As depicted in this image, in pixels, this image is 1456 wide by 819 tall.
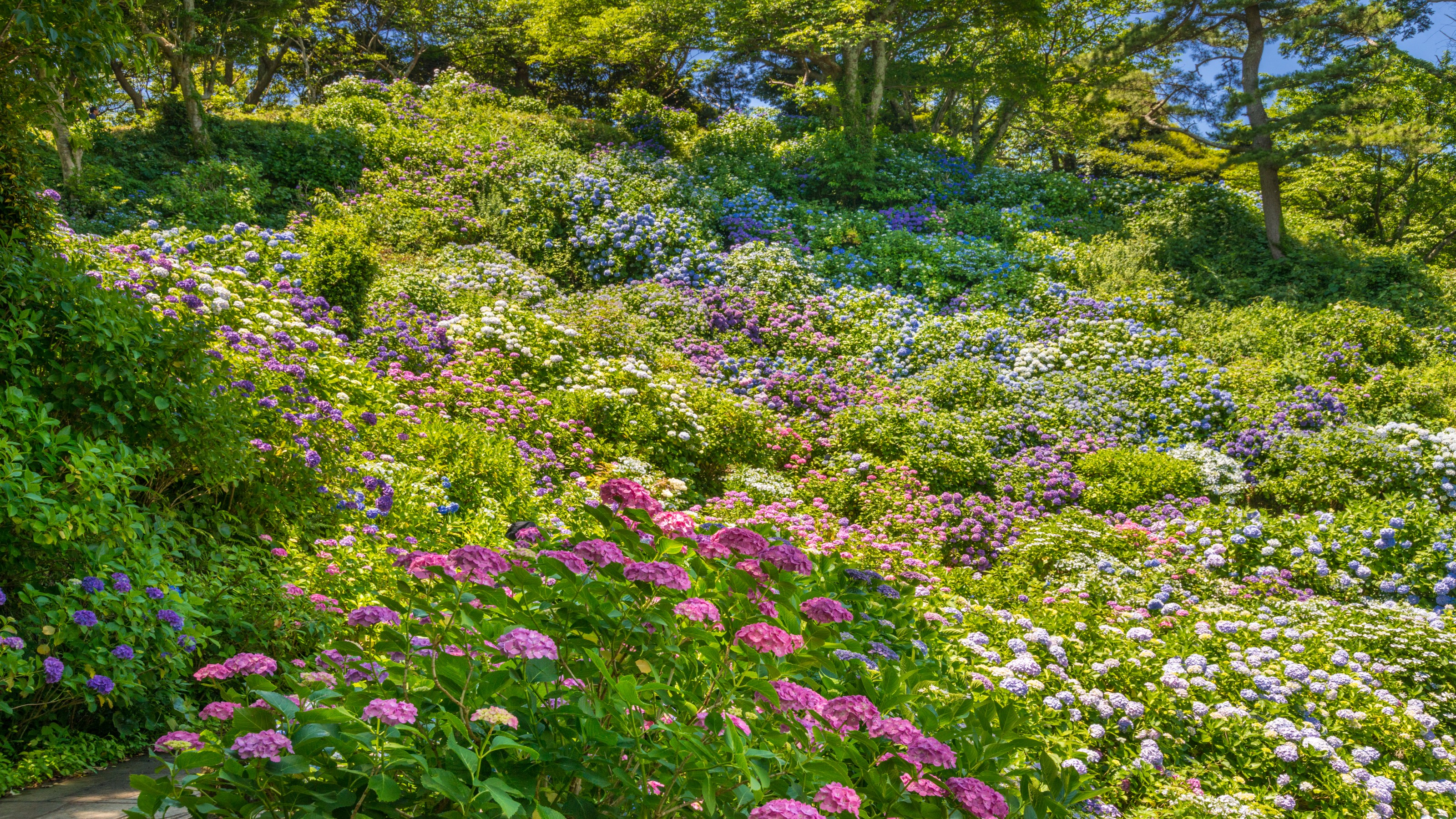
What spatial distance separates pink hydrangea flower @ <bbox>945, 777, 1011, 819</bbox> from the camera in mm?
1594

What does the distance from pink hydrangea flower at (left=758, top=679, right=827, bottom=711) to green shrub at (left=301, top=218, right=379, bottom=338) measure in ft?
21.3

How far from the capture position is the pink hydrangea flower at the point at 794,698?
5.65 ft

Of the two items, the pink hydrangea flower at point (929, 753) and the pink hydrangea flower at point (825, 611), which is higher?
the pink hydrangea flower at point (825, 611)

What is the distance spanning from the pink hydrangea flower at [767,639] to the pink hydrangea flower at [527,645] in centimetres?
44

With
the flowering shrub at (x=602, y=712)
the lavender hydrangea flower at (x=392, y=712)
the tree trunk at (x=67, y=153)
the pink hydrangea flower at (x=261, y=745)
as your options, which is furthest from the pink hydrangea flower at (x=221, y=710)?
the tree trunk at (x=67, y=153)

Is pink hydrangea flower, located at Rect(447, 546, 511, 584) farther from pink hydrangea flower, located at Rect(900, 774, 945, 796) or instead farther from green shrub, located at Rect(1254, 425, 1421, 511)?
green shrub, located at Rect(1254, 425, 1421, 511)

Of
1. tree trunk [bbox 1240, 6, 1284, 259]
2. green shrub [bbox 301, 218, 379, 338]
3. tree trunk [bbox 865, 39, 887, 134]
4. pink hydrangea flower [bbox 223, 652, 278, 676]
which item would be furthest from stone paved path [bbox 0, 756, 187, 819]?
tree trunk [bbox 865, 39, 887, 134]

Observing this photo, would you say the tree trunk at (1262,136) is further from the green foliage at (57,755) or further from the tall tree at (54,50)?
the green foliage at (57,755)

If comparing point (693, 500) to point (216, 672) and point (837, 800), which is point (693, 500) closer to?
point (216, 672)

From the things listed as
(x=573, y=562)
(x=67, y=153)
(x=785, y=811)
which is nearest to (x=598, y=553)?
(x=573, y=562)

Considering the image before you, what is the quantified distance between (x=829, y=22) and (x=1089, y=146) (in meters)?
8.52

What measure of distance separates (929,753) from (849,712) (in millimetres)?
178

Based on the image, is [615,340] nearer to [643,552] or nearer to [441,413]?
[441,413]

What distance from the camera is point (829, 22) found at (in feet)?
48.0
